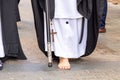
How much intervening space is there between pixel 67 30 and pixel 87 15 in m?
0.31

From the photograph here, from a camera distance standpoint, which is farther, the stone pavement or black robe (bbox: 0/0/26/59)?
black robe (bbox: 0/0/26/59)

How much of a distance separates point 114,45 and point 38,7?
2.29 m

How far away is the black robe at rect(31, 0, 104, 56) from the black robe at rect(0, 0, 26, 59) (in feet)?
1.02

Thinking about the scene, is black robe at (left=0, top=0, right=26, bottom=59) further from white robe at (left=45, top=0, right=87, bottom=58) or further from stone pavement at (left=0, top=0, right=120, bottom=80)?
white robe at (left=45, top=0, right=87, bottom=58)

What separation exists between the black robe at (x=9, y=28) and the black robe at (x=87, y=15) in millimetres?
310

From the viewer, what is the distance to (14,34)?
5.14m

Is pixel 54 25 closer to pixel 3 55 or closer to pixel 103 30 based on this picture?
pixel 3 55

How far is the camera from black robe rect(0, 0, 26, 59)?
494 centimetres

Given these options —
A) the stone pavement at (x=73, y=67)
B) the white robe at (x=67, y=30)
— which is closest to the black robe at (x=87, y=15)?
the white robe at (x=67, y=30)

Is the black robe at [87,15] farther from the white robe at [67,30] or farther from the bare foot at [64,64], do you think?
the bare foot at [64,64]

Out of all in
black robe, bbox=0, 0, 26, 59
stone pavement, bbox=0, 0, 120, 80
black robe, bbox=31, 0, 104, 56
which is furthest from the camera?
black robe, bbox=0, 0, 26, 59

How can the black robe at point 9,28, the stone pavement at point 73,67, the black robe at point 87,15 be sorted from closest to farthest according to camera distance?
the stone pavement at point 73,67
the black robe at point 87,15
the black robe at point 9,28

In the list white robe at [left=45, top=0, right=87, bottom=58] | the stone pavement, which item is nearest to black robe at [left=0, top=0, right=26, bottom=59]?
the stone pavement

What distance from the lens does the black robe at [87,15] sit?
4.81 meters
